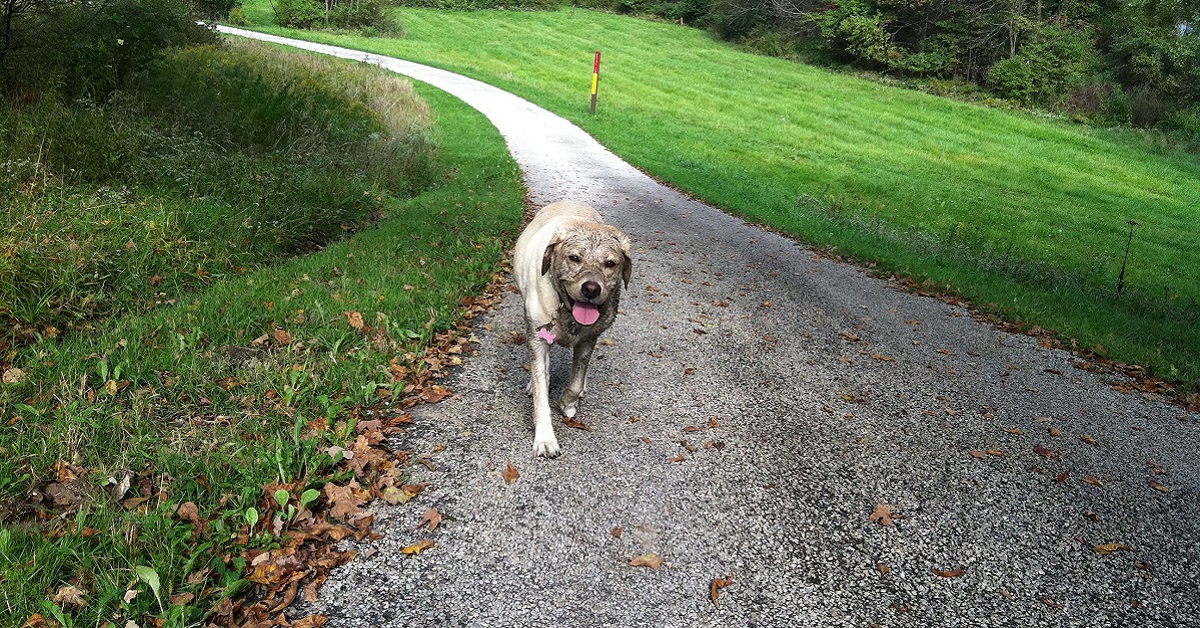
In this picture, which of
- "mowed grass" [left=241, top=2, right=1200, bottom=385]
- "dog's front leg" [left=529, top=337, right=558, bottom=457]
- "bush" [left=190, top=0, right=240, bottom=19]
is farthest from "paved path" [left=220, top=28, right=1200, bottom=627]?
"bush" [left=190, top=0, right=240, bottom=19]

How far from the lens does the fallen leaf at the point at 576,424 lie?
491cm

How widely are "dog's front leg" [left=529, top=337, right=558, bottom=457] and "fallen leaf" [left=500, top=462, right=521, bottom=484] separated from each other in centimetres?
25

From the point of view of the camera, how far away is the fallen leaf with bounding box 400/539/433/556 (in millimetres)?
3480

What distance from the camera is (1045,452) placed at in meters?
5.08

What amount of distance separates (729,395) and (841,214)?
34.9ft

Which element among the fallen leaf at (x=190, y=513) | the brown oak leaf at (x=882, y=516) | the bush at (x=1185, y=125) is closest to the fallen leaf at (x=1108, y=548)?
the brown oak leaf at (x=882, y=516)

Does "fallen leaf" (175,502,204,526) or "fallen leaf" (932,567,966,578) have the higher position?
"fallen leaf" (932,567,966,578)

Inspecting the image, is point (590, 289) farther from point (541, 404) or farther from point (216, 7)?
point (216, 7)

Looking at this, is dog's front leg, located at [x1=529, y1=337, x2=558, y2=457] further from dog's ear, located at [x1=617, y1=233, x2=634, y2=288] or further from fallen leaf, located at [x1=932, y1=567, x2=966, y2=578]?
fallen leaf, located at [x1=932, y1=567, x2=966, y2=578]

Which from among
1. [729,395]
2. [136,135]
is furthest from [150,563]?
[136,135]

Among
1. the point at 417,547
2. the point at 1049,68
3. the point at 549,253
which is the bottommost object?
the point at 417,547

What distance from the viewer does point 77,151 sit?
25.6 ft

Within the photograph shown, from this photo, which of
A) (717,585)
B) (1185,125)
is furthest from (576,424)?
(1185,125)

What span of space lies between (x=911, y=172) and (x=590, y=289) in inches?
849
